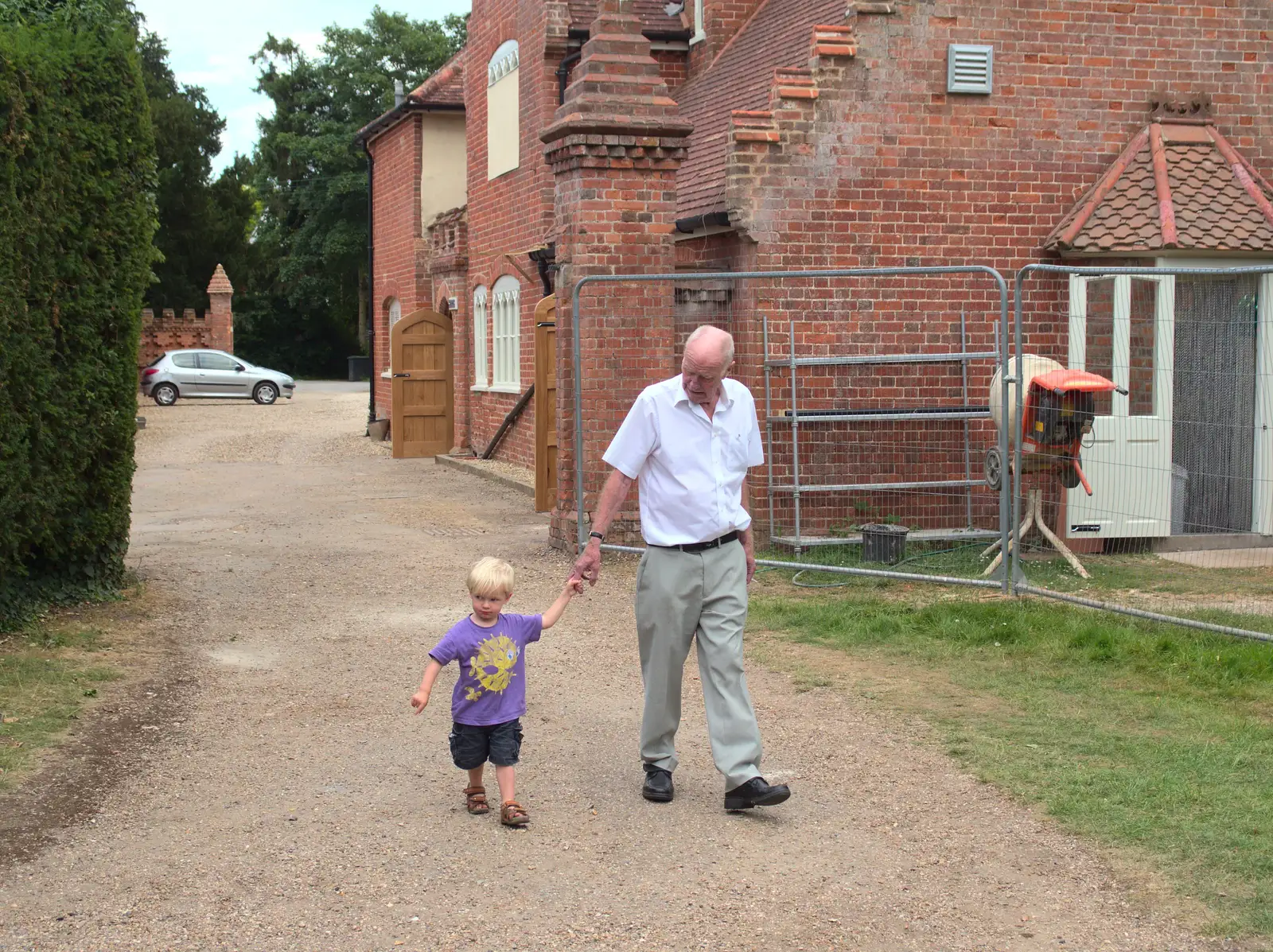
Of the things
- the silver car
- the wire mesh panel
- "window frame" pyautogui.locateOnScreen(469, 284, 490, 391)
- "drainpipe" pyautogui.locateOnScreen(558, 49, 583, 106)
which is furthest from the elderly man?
the silver car

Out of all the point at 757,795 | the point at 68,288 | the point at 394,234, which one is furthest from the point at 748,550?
the point at 394,234

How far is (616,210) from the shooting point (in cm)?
1210

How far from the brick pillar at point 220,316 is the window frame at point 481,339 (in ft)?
87.9

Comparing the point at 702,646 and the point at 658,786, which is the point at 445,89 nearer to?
the point at 702,646

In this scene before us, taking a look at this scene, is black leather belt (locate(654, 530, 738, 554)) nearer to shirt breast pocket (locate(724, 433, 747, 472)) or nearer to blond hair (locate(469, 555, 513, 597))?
shirt breast pocket (locate(724, 433, 747, 472))

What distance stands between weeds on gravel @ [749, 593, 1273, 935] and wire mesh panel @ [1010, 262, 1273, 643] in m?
0.99

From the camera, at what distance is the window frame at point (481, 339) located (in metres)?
21.9

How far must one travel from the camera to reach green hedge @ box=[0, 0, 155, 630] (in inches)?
325

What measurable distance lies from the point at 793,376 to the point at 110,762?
7028 millimetres

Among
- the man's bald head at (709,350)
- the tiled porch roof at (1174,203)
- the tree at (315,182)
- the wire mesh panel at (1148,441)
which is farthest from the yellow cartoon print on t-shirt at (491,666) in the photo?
the tree at (315,182)

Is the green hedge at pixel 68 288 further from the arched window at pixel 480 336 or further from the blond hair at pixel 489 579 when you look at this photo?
the arched window at pixel 480 336

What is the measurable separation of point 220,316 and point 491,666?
145 feet

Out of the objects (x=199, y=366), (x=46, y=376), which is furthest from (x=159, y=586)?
(x=199, y=366)

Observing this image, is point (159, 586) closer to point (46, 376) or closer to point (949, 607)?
point (46, 376)
